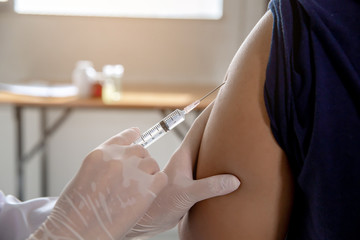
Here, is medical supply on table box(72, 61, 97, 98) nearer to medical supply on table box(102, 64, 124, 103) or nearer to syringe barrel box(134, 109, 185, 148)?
medical supply on table box(102, 64, 124, 103)

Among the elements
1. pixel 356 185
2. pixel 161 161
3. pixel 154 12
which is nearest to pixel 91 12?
pixel 154 12

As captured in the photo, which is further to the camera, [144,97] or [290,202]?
[144,97]

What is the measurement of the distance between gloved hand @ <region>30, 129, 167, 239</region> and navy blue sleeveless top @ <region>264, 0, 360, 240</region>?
0.81 ft

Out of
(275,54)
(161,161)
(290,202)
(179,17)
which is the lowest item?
(161,161)

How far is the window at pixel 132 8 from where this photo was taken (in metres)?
3.03

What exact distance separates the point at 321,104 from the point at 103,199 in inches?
15.5

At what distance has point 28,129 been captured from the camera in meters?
3.08

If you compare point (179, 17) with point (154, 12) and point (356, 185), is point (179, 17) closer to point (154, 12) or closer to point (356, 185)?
point (154, 12)

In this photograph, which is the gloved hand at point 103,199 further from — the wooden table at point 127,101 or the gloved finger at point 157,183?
the wooden table at point 127,101

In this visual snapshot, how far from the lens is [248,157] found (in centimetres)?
78

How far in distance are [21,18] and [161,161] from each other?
132 cm

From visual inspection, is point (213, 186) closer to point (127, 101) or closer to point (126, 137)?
point (126, 137)

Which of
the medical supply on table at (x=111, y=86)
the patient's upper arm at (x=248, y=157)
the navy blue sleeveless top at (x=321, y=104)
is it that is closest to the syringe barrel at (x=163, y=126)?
the patient's upper arm at (x=248, y=157)

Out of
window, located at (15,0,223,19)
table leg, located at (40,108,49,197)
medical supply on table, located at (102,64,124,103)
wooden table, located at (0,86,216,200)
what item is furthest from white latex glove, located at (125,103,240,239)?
window, located at (15,0,223,19)
